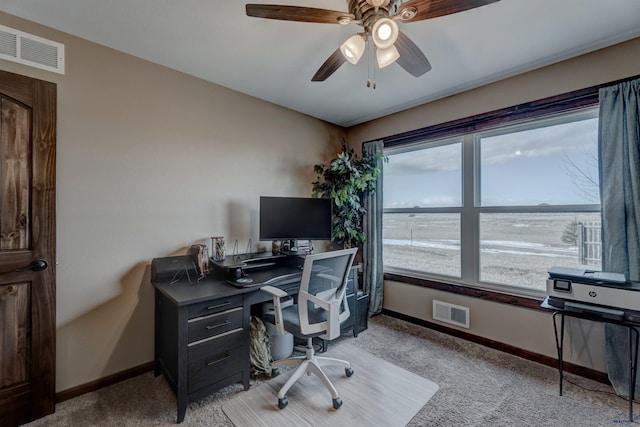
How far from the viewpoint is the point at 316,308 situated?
197 centimetres

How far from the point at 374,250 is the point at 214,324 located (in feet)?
6.95

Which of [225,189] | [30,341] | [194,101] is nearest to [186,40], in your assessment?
[194,101]

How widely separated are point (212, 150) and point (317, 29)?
1.43m

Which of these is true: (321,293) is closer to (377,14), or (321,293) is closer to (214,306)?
(214,306)

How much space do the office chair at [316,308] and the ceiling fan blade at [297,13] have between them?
1333 millimetres

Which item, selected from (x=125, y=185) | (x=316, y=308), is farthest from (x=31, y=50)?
(x=316, y=308)

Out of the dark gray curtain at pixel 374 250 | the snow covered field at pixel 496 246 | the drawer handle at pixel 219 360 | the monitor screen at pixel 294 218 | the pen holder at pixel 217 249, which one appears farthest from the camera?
the dark gray curtain at pixel 374 250

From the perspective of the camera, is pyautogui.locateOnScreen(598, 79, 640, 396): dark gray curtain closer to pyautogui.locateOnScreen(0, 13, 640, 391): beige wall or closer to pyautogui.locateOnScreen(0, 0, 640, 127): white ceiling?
pyautogui.locateOnScreen(0, 13, 640, 391): beige wall

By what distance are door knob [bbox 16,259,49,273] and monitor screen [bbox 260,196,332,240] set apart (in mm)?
1530

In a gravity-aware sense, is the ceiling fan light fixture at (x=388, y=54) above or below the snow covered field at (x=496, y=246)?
above

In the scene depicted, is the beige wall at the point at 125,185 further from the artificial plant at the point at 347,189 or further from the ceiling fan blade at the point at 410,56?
the ceiling fan blade at the point at 410,56

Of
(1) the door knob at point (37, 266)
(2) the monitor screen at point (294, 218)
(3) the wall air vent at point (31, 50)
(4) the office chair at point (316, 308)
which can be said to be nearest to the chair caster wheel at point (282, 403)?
(4) the office chair at point (316, 308)

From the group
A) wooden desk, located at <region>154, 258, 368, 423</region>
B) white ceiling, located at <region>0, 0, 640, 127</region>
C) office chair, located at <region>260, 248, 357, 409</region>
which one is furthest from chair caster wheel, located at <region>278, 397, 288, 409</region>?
white ceiling, located at <region>0, 0, 640, 127</region>

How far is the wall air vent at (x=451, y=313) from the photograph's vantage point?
9.21 feet
